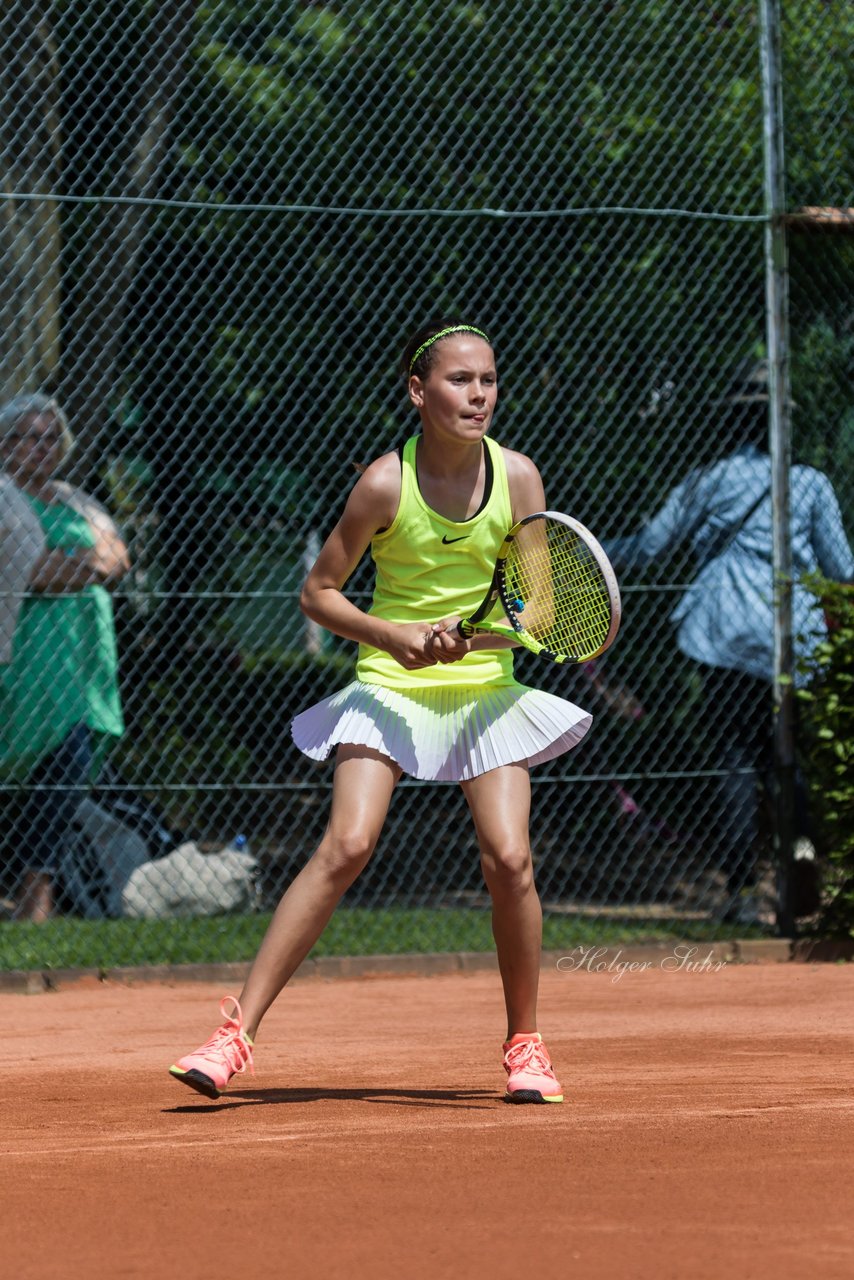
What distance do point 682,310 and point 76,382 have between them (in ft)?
7.72

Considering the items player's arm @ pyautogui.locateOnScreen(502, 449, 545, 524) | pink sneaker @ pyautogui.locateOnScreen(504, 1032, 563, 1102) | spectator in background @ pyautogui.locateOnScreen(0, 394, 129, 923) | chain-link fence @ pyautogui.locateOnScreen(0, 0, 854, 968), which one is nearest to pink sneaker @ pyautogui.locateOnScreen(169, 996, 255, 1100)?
pink sneaker @ pyautogui.locateOnScreen(504, 1032, 563, 1102)

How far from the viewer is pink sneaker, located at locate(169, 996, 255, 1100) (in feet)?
13.6

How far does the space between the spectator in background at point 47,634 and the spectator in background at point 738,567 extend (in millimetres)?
1990

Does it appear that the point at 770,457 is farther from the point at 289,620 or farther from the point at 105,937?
the point at 105,937

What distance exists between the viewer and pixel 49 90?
713cm

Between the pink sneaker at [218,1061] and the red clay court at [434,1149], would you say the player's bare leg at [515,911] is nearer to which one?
the red clay court at [434,1149]

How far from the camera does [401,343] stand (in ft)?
25.1

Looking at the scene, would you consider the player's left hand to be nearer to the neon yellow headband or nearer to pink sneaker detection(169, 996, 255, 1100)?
the neon yellow headband

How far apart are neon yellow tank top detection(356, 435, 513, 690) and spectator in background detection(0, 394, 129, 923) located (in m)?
2.82

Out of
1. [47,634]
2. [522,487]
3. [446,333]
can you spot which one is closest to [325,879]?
[522,487]

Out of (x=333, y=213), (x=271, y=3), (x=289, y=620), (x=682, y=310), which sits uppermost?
(x=271, y=3)

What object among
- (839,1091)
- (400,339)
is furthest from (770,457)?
(839,1091)

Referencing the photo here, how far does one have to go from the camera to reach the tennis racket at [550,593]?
4.30m

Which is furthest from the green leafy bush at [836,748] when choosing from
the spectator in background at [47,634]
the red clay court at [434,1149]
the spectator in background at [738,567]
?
the spectator in background at [47,634]
